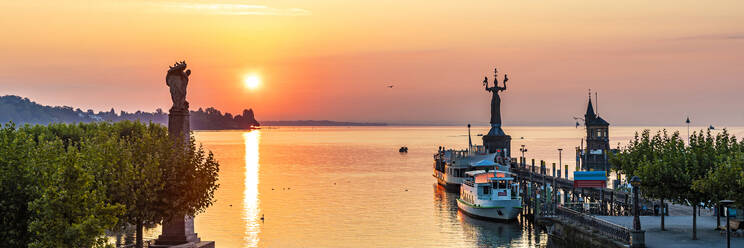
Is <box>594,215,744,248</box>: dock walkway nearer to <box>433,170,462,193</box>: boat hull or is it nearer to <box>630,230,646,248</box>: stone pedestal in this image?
<box>630,230,646,248</box>: stone pedestal

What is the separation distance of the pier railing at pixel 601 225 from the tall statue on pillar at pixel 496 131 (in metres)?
87.5

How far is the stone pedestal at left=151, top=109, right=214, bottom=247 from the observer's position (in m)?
42.0

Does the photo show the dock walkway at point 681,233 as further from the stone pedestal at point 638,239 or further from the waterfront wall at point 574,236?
the waterfront wall at point 574,236

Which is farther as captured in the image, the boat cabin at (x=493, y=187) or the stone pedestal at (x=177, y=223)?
the boat cabin at (x=493, y=187)

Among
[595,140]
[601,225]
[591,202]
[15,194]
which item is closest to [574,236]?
[601,225]

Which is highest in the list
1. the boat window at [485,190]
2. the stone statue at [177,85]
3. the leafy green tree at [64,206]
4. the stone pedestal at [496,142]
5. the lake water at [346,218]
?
the stone statue at [177,85]

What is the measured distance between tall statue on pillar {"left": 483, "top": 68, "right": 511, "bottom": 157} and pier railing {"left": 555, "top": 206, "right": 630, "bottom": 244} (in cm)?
8749

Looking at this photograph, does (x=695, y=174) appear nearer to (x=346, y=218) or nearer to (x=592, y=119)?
(x=346, y=218)

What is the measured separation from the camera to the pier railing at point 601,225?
3880 cm

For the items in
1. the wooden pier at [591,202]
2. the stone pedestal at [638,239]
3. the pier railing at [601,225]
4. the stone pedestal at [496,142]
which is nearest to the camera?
the stone pedestal at [638,239]

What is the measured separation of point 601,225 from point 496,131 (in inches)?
4094

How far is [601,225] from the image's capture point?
42.8 metres

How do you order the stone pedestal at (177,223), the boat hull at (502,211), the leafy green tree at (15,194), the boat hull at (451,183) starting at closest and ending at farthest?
the leafy green tree at (15,194), the stone pedestal at (177,223), the boat hull at (502,211), the boat hull at (451,183)

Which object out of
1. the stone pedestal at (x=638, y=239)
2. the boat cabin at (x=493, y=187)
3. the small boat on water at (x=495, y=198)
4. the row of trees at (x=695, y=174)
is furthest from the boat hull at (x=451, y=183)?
the stone pedestal at (x=638, y=239)
